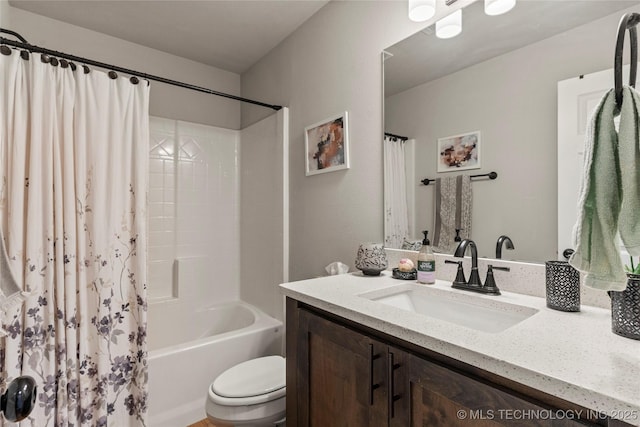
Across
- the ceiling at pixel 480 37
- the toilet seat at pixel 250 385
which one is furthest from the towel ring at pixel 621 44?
the toilet seat at pixel 250 385

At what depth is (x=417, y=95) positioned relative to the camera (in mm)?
1416

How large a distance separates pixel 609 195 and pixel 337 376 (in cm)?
82

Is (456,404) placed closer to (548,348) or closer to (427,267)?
(548,348)

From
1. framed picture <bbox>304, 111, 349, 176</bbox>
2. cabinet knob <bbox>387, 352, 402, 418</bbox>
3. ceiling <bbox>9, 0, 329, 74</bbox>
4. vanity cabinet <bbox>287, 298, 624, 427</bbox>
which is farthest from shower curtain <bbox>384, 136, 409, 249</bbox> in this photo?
ceiling <bbox>9, 0, 329, 74</bbox>

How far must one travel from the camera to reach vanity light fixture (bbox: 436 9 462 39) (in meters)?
1.26

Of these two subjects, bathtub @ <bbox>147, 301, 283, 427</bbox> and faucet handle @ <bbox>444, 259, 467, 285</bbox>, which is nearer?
faucet handle @ <bbox>444, 259, 467, 285</bbox>

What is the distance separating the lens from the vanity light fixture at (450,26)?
1.26m

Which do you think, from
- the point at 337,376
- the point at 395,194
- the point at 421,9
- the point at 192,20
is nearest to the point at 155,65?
the point at 192,20

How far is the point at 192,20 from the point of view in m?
2.06

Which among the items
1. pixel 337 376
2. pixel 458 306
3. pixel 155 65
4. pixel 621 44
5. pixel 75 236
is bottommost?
pixel 337 376

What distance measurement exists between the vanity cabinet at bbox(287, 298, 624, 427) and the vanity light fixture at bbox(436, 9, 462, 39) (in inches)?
48.8

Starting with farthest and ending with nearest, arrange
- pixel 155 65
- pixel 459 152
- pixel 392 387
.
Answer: pixel 155 65 → pixel 459 152 → pixel 392 387

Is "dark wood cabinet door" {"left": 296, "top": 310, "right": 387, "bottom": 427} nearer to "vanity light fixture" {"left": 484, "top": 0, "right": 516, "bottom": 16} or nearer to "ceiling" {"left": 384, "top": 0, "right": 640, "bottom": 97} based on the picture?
"ceiling" {"left": 384, "top": 0, "right": 640, "bottom": 97}

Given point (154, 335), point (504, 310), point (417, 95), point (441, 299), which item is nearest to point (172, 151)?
point (154, 335)
